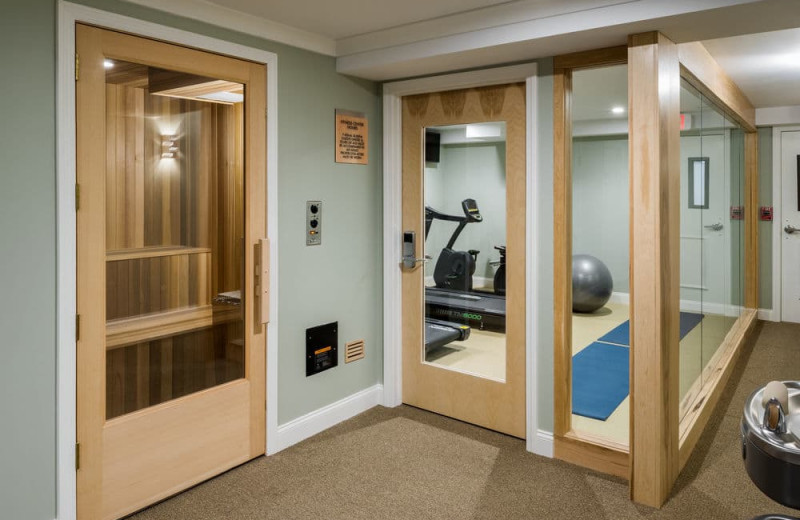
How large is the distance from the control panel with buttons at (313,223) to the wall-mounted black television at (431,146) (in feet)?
2.57

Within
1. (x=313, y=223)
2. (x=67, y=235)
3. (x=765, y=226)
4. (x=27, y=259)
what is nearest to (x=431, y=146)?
(x=313, y=223)

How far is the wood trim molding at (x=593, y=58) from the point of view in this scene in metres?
2.68

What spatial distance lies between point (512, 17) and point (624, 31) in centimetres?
51

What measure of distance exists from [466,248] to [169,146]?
1.85 metres

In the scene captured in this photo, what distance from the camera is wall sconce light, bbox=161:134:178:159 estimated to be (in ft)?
8.36

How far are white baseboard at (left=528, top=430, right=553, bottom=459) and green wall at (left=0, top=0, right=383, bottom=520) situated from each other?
1.15 metres

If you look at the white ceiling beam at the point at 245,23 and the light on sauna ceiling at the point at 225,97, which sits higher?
the white ceiling beam at the point at 245,23

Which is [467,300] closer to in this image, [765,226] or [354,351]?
[354,351]

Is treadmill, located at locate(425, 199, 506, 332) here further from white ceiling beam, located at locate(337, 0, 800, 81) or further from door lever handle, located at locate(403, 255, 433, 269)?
white ceiling beam, located at locate(337, 0, 800, 81)

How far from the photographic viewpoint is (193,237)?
2703mm

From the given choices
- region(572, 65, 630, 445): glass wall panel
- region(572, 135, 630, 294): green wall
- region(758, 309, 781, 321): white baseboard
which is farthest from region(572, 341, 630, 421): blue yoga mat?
region(758, 309, 781, 321): white baseboard

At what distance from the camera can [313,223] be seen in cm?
323

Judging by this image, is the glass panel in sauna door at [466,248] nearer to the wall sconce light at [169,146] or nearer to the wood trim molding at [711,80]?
the wood trim molding at [711,80]

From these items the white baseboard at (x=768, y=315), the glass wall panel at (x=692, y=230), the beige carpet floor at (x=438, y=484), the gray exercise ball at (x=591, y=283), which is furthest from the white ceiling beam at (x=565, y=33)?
the white baseboard at (x=768, y=315)
